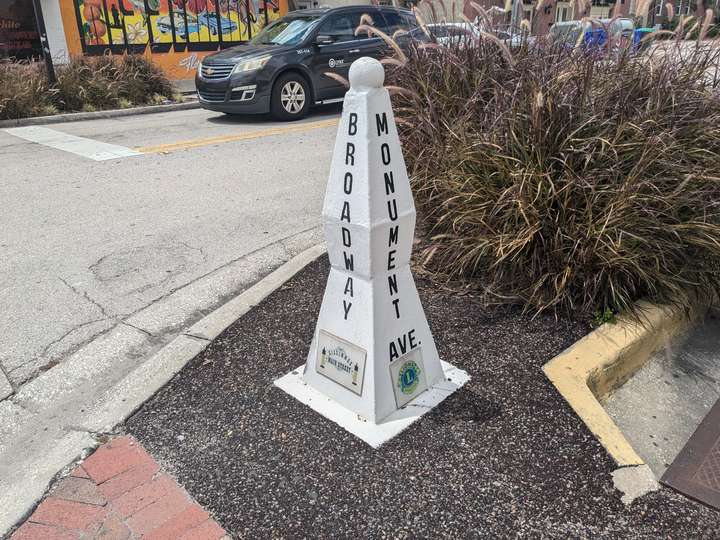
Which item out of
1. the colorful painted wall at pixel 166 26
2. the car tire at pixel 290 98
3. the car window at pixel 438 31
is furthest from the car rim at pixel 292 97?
the colorful painted wall at pixel 166 26

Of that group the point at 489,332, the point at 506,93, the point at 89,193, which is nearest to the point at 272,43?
the point at 89,193

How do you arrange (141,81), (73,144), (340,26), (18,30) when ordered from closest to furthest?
1. (73,144)
2. (340,26)
3. (141,81)
4. (18,30)

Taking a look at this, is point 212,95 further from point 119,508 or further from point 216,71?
point 119,508

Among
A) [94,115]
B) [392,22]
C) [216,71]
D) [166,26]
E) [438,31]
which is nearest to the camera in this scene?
[438,31]

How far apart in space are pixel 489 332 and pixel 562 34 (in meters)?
2.83

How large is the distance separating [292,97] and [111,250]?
262 inches

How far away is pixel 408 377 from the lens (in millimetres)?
2803

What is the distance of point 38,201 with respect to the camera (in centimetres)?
633

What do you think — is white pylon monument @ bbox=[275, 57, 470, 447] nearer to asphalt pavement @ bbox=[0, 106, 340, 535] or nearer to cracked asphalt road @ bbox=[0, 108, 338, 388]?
asphalt pavement @ bbox=[0, 106, 340, 535]

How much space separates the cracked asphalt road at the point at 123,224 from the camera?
403 centimetres

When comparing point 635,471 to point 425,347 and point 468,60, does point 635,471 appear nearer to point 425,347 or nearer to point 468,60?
point 425,347

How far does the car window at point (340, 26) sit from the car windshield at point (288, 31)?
0.67 feet

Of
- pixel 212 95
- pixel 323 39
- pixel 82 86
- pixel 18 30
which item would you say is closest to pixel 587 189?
pixel 323 39

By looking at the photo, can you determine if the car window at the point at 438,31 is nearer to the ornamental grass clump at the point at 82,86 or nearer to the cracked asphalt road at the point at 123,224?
the cracked asphalt road at the point at 123,224
